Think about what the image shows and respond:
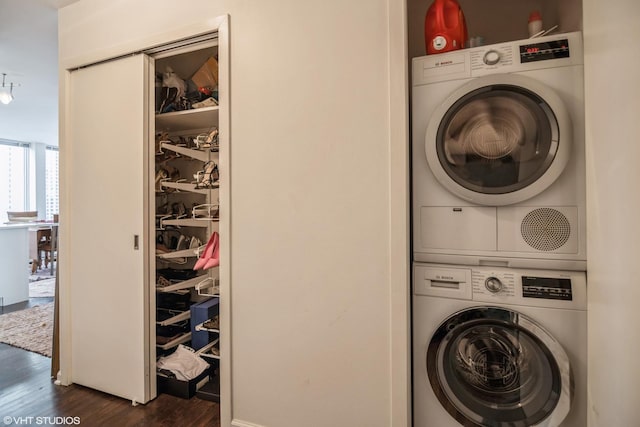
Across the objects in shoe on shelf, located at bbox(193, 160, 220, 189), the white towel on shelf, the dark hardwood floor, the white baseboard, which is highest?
shoe on shelf, located at bbox(193, 160, 220, 189)

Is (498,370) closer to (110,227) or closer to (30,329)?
(110,227)

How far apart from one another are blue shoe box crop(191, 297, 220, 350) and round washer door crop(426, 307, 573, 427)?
140 cm

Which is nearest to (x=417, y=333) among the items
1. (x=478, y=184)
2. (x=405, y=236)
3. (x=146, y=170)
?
(x=405, y=236)

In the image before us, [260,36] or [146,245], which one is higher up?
[260,36]

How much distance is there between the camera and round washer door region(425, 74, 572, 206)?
1151 millimetres

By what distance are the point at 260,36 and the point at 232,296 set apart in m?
1.29

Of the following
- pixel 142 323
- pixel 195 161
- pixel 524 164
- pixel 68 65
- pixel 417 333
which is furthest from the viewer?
pixel 195 161

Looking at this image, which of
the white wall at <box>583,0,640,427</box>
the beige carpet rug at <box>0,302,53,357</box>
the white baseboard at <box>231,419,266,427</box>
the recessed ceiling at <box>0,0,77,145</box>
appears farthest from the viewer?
the beige carpet rug at <box>0,302,53,357</box>

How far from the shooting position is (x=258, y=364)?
59.2 inches

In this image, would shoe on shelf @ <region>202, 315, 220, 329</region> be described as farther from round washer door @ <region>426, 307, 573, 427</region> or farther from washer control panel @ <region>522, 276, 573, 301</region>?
washer control panel @ <region>522, 276, 573, 301</region>

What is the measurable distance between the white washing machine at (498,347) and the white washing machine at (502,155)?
9 cm

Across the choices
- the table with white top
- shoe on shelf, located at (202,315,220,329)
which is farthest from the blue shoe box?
the table with white top

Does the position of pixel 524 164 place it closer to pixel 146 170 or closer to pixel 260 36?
pixel 260 36

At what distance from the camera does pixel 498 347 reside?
122 cm
